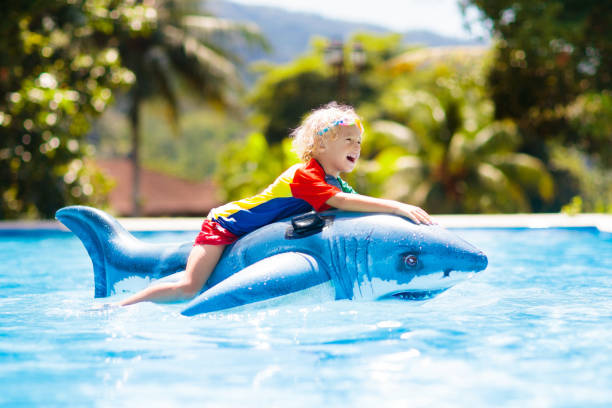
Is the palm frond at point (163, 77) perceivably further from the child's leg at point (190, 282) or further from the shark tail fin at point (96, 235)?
the child's leg at point (190, 282)

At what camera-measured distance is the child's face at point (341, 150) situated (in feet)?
16.1

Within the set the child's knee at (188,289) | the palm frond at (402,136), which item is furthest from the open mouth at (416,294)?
the palm frond at (402,136)

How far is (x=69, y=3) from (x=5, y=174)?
12.4 ft

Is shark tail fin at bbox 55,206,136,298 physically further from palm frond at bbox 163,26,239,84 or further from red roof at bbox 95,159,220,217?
red roof at bbox 95,159,220,217

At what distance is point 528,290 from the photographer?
5984 mm

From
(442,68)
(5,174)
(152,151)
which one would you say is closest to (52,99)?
(5,174)

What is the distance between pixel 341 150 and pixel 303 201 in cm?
45

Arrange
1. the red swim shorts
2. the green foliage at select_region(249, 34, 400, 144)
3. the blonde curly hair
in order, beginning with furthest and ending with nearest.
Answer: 1. the green foliage at select_region(249, 34, 400, 144)
2. the red swim shorts
3. the blonde curly hair

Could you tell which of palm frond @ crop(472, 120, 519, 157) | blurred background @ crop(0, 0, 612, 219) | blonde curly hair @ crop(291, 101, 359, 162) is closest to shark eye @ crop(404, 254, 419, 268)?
blonde curly hair @ crop(291, 101, 359, 162)

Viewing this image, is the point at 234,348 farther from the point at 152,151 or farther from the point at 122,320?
the point at 152,151

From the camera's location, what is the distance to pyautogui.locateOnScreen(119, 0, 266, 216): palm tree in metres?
30.1

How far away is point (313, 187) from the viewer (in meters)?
4.85

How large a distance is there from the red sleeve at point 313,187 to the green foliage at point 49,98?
9.68 meters

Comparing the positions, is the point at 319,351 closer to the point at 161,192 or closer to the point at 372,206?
the point at 372,206
